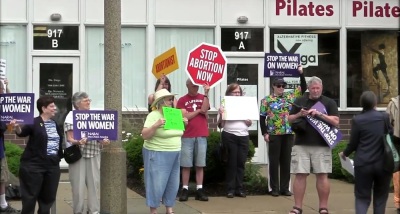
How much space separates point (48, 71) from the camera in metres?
16.4

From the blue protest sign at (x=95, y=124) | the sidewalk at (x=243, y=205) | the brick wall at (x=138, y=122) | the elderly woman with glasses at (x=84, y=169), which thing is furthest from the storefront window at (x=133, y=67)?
the blue protest sign at (x=95, y=124)

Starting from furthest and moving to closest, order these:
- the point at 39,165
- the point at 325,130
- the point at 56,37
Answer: the point at 56,37, the point at 325,130, the point at 39,165

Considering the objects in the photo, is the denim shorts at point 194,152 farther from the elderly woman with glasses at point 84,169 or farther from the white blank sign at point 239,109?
the elderly woman with glasses at point 84,169

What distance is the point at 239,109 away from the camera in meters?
12.3

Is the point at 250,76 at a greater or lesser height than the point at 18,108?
greater

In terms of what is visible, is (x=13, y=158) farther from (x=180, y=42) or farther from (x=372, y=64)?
(x=372, y=64)

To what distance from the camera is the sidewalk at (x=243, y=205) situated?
11.1m

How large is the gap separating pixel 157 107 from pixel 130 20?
6845mm

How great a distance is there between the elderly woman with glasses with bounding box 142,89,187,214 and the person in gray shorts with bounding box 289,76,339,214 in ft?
5.37

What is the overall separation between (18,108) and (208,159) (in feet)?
14.8

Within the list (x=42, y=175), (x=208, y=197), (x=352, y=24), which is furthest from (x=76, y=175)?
(x=352, y=24)

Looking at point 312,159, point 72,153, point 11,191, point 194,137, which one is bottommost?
point 11,191

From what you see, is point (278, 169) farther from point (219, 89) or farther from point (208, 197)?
point (219, 89)

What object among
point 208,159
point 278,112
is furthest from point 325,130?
point 208,159
